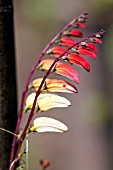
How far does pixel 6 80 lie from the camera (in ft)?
2.42

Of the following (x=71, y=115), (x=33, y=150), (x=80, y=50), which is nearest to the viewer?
(x=80, y=50)

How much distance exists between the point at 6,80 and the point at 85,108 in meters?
2.36

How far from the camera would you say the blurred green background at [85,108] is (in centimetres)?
305

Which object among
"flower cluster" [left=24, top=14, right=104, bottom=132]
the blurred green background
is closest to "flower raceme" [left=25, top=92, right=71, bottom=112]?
"flower cluster" [left=24, top=14, right=104, bottom=132]

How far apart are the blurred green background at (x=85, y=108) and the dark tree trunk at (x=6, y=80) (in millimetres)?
2203

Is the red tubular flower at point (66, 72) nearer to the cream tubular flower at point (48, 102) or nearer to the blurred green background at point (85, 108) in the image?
the cream tubular flower at point (48, 102)

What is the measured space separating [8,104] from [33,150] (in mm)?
2218

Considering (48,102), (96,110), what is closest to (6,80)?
(48,102)

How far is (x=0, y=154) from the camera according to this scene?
74 cm

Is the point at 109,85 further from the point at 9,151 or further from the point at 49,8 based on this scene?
the point at 9,151

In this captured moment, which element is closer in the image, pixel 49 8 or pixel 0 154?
pixel 0 154

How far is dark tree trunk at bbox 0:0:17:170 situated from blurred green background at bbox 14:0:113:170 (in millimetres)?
2203

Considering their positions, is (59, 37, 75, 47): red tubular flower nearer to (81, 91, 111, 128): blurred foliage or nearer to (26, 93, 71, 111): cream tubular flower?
(26, 93, 71, 111): cream tubular flower

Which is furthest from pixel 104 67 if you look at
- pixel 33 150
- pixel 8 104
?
pixel 8 104
